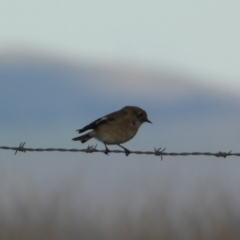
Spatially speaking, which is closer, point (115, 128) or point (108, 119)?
point (115, 128)

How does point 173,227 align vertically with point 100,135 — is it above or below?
below

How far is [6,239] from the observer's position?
8781 millimetres

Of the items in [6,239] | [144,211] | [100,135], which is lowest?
[6,239]

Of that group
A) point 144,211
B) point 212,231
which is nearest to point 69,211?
point 144,211

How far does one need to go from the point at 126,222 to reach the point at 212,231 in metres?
0.97

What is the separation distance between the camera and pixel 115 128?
8.58m

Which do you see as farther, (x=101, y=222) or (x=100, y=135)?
(x=101, y=222)

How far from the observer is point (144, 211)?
9.06 m

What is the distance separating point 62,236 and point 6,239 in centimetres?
70

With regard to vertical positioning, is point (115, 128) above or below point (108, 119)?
below

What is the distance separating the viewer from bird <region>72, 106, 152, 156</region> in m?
8.58

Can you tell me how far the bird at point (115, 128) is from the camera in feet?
28.1

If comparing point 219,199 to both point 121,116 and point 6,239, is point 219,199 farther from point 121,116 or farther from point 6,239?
point 6,239

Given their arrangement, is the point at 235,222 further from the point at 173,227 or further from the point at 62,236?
the point at 62,236
